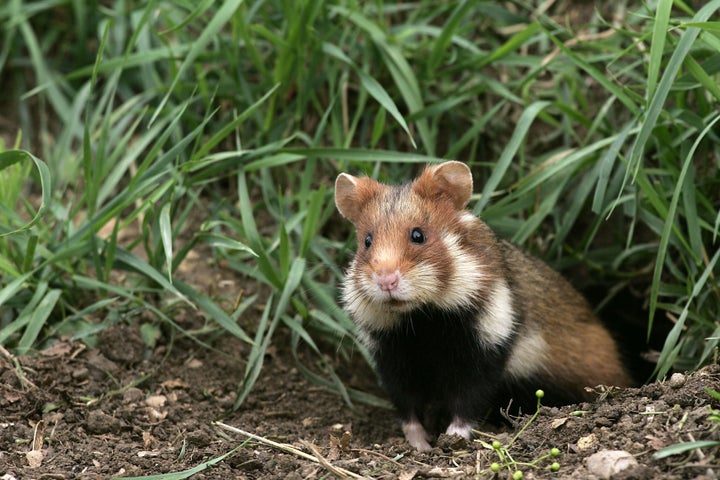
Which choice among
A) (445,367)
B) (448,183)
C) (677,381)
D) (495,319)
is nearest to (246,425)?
(445,367)

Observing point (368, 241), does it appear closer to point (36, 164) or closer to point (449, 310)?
point (449, 310)

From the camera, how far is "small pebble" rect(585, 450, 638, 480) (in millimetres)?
3717

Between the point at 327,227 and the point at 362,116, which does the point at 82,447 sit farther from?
the point at 362,116

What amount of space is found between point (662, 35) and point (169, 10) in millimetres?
3435

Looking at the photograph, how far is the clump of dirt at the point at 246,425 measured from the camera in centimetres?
403

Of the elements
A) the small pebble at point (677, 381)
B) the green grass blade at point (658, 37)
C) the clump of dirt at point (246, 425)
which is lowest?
the clump of dirt at point (246, 425)

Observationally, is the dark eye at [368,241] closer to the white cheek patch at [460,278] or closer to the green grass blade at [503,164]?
the white cheek patch at [460,278]

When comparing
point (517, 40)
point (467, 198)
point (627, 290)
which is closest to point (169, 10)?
point (517, 40)

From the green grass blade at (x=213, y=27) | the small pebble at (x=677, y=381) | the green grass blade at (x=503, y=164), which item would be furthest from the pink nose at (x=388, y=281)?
the green grass blade at (x=213, y=27)

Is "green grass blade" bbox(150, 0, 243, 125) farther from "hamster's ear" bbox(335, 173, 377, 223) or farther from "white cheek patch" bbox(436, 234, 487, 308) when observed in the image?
"white cheek patch" bbox(436, 234, 487, 308)

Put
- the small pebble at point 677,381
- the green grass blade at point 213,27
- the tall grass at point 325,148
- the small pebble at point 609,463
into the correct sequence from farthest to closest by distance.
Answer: the green grass blade at point 213,27, the tall grass at point 325,148, the small pebble at point 677,381, the small pebble at point 609,463

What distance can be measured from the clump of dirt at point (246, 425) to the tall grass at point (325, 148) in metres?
0.22

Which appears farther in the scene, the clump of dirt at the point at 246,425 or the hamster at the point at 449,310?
the hamster at the point at 449,310

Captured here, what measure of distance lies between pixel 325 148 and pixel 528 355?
1.74 m
